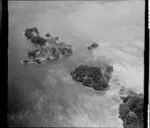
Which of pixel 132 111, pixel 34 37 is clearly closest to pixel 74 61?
pixel 34 37

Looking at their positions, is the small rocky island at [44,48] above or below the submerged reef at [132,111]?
above

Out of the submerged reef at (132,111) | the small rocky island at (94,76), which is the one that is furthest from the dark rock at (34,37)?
the submerged reef at (132,111)

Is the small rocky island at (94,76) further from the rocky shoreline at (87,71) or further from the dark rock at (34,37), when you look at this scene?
the dark rock at (34,37)

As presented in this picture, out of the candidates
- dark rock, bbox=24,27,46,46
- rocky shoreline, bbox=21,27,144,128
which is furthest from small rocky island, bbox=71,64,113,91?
dark rock, bbox=24,27,46,46

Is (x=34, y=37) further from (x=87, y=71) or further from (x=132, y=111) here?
(x=132, y=111)

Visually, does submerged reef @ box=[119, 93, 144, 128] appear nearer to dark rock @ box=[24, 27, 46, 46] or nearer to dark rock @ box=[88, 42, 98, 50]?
dark rock @ box=[88, 42, 98, 50]
